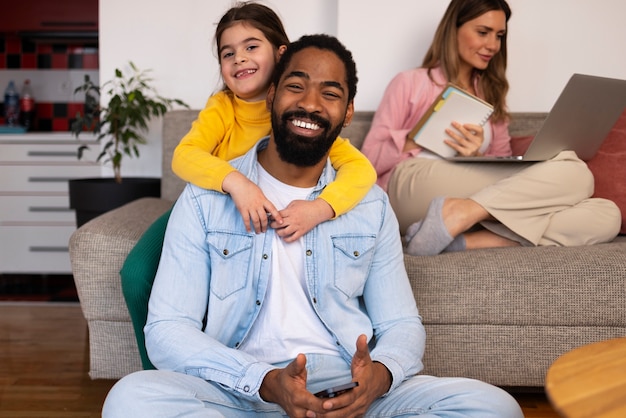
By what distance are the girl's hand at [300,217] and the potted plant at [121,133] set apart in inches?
69.0

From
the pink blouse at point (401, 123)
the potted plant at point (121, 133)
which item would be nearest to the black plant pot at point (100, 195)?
the potted plant at point (121, 133)

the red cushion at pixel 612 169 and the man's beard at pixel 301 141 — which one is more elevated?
the man's beard at pixel 301 141

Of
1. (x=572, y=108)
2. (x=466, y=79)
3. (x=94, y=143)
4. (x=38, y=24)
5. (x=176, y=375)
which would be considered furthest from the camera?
(x=38, y=24)

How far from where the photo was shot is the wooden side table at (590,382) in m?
0.87

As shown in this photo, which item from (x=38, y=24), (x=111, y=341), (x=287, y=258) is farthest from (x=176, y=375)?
(x=38, y=24)

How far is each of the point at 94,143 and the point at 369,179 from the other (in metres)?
2.97

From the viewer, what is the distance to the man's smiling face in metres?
1.58

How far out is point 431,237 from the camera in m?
2.21

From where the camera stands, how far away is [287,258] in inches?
63.7

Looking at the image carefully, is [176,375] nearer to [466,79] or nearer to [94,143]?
[466,79]

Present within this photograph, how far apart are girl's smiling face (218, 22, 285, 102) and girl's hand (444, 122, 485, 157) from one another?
2.86ft

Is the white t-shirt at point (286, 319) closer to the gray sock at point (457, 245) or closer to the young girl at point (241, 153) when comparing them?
the young girl at point (241, 153)

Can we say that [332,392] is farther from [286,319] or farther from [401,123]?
[401,123]

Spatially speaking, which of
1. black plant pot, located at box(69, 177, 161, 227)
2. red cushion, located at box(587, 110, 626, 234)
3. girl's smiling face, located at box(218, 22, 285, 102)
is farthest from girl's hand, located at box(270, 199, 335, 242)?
black plant pot, located at box(69, 177, 161, 227)
